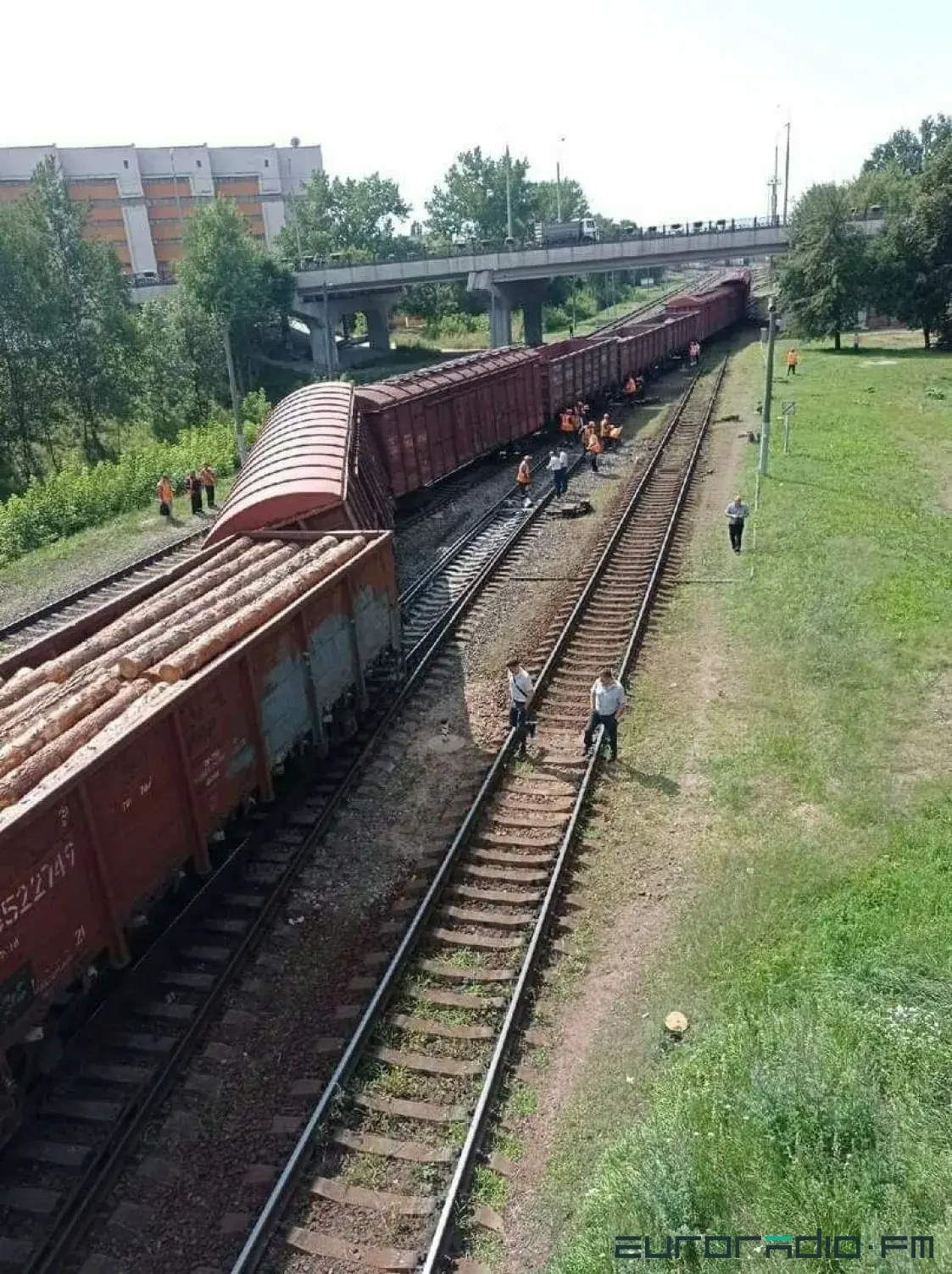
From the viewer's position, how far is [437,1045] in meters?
7.63

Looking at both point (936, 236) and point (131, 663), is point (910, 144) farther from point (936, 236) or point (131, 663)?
point (131, 663)

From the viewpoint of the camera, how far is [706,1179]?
5.86 metres

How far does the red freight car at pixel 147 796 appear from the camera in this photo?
20.8ft

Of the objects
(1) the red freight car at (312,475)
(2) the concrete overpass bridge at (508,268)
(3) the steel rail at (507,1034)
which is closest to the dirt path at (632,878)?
(3) the steel rail at (507,1034)

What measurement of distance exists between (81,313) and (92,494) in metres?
15.7

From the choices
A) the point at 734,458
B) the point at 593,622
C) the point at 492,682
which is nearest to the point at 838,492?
the point at 734,458

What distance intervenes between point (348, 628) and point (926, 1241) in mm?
8474

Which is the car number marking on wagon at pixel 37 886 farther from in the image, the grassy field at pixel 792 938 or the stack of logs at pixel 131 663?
the grassy field at pixel 792 938

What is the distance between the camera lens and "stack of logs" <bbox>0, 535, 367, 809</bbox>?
24.1ft

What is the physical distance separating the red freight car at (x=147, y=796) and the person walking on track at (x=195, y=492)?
52.8 ft

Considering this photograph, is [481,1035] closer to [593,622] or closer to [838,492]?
[593,622]

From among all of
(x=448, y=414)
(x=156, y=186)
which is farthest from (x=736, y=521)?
(x=156, y=186)

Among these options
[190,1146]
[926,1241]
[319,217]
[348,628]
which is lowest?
[190,1146]

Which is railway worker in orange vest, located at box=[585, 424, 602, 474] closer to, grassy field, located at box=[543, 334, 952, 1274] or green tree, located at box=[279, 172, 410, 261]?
grassy field, located at box=[543, 334, 952, 1274]
